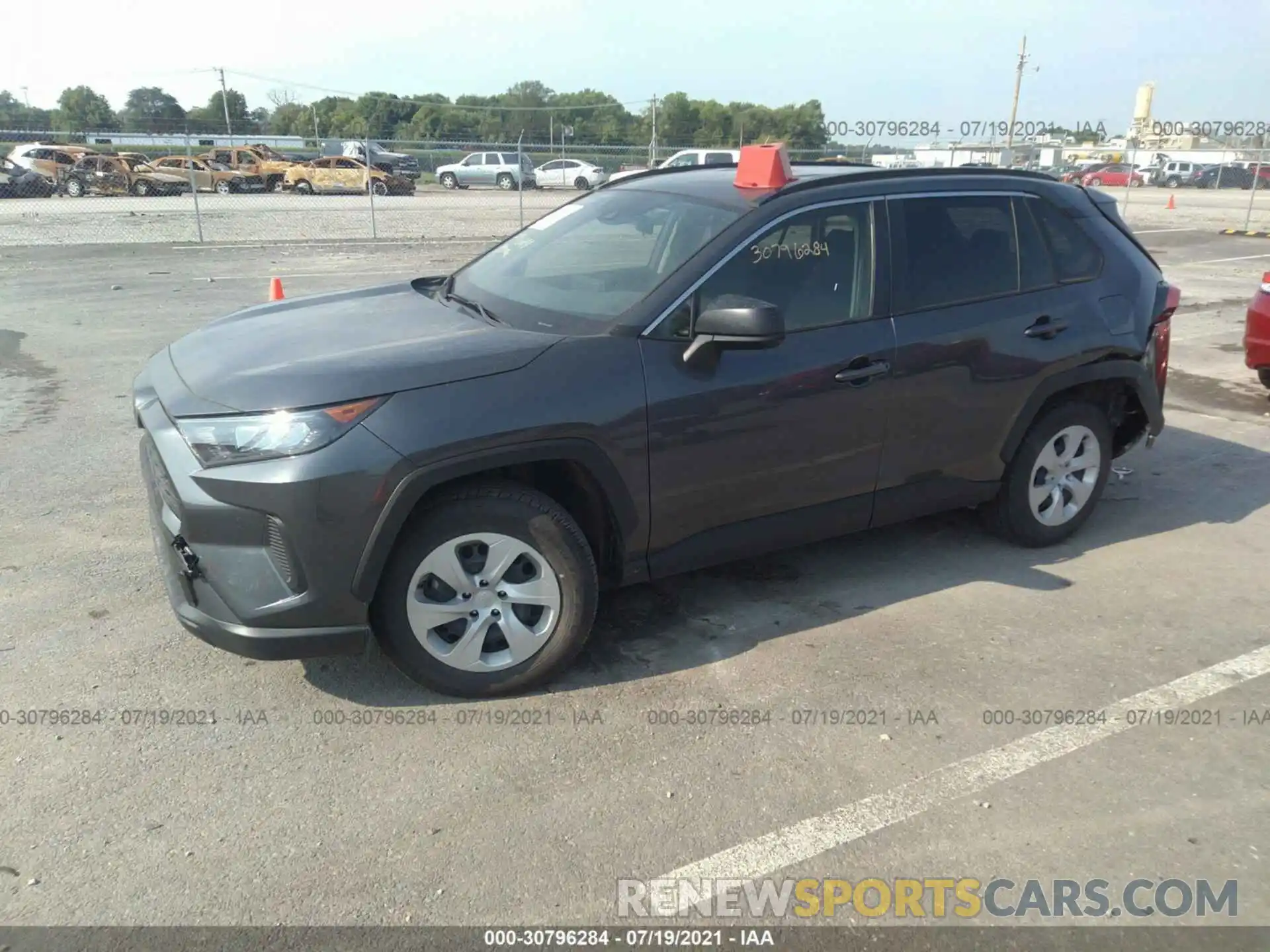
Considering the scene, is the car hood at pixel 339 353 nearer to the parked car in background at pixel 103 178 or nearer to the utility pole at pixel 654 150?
the utility pole at pixel 654 150

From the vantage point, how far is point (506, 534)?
11.0 feet

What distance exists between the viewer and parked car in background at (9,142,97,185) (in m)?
28.2

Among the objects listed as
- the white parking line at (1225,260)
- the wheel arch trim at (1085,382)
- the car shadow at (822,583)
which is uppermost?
the wheel arch trim at (1085,382)

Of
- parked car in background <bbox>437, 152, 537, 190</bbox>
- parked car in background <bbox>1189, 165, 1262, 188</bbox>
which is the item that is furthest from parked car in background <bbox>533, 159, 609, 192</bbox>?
parked car in background <bbox>1189, 165, 1262, 188</bbox>

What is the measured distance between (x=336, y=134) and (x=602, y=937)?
197 feet

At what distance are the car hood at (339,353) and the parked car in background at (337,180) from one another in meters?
29.1

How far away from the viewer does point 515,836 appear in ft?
9.29

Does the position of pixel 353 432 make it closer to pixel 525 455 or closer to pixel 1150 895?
pixel 525 455

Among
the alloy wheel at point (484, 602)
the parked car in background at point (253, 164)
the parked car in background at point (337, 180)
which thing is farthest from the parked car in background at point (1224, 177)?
the alloy wheel at point (484, 602)

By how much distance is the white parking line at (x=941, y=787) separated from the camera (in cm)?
274

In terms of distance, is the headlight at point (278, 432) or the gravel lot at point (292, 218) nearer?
the headlight at point (278, 432)

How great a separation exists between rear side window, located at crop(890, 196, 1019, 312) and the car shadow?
4.21ft

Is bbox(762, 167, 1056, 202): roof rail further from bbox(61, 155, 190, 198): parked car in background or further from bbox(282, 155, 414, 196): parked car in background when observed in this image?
bbox(61, 155, 190, 198): parked car in background

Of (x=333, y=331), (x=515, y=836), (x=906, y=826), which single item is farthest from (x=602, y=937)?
(x=333, y=331)
